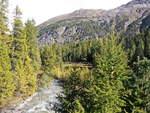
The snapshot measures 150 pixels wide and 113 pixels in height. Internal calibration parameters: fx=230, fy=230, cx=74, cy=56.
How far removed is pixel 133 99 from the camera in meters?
15.6

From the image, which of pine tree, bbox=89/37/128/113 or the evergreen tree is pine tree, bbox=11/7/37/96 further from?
pine tree, bbox=89/37/128/113

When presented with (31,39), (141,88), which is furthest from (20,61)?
(141,88)

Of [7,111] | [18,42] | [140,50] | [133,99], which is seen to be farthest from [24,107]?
[140,50]

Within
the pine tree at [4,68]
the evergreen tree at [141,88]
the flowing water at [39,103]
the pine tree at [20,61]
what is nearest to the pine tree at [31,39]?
the flowing water at [39,103]

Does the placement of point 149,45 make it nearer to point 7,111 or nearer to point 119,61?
point 7,111

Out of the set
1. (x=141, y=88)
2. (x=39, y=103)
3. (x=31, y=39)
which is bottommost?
(x=39, y=103)

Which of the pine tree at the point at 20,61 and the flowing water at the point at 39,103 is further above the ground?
the pine tree at the point at 20,61

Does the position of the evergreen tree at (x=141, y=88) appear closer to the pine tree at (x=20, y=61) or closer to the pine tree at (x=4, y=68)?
the pine tree at (x=4, y=68)

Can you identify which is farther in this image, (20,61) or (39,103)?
(20,61)

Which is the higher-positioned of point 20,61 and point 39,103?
point 20,61

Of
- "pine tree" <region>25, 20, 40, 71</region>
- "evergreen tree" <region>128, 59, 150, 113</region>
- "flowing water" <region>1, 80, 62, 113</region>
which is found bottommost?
"flowing water" <region>1, 80, 62, 113</region>

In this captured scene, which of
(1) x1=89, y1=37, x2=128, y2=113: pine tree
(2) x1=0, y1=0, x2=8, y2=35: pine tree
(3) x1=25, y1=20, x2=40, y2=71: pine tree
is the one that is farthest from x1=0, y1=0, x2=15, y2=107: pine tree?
(1) x1=89, y1=37, x2=128, y2=113: pine tree

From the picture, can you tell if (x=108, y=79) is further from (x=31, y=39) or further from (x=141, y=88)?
(x=31, y=39)

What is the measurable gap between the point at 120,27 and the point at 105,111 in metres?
5.16
